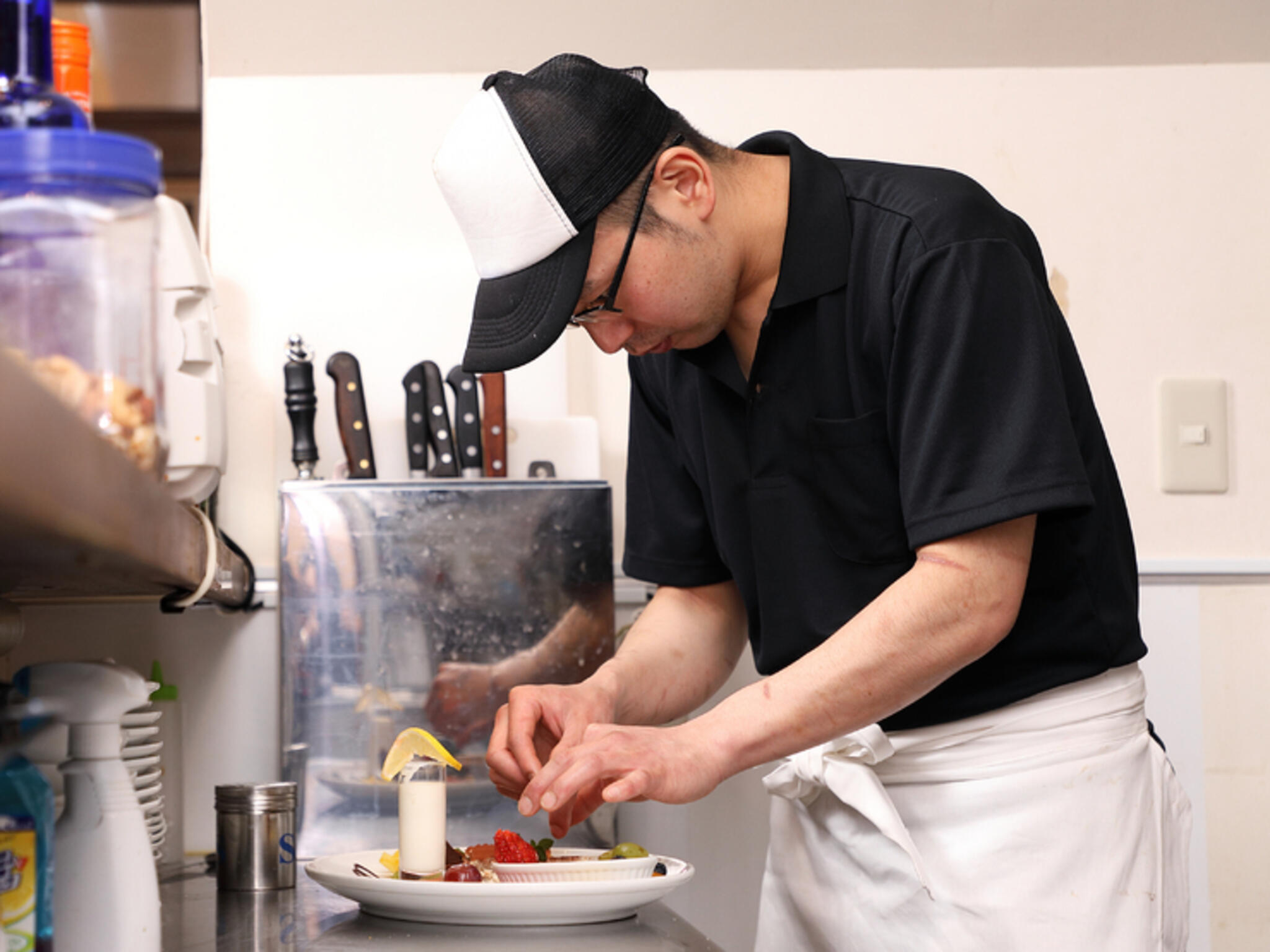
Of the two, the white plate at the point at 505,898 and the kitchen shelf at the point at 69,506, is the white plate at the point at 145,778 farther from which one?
the kitchen shelf at the point at 69,506

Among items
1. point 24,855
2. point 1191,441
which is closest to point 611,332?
point 24,855

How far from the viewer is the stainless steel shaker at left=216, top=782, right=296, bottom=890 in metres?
1.25

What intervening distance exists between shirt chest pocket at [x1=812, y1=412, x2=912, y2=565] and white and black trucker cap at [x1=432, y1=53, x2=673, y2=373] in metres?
0.28

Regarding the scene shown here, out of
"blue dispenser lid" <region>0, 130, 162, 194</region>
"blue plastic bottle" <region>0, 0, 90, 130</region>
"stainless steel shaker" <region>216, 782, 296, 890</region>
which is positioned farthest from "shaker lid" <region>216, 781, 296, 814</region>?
"blue dispenser lid" <region>0, 130, 162, 194</region>

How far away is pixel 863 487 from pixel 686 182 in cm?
32

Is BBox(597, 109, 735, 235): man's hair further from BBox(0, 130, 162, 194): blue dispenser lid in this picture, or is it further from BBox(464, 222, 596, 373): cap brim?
BBox(0, 130, 162, 194): blue dispenser lid

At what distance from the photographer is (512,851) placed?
108 cm

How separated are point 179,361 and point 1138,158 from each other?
1534 mm

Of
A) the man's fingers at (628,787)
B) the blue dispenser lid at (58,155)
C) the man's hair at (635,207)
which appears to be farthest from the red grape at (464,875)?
the blue dispenser lid at (58,155)

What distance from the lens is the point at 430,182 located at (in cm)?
185

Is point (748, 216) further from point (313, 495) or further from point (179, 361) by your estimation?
point (313, 495)

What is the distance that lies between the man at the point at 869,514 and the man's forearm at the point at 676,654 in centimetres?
8

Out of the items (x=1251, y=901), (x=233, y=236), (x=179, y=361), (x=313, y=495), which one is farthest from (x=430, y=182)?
(x=1251, y=901)

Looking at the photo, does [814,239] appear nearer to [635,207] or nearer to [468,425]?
[635,207]
